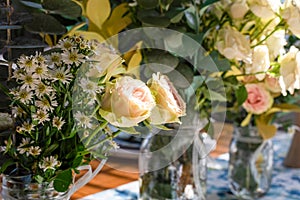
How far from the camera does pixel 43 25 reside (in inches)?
30.8

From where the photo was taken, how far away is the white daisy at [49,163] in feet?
2.20

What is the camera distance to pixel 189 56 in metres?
0.92

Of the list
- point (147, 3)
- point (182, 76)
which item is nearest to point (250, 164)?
point (182, 76)

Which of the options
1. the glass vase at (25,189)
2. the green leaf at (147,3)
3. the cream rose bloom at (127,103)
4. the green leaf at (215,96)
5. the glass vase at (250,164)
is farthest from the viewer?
the glass vase at (250,164)

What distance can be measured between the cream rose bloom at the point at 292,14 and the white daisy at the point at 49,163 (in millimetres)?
461

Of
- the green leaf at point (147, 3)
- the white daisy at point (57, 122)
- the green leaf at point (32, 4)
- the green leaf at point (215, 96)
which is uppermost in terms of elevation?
the green leaf at point (147, 3)

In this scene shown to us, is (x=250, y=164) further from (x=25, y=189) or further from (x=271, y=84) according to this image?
(x=25, y=189)

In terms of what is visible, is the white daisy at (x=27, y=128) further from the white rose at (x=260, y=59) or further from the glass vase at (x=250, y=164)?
the glass vase at (x=250, y=164)

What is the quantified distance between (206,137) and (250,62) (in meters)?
0.20

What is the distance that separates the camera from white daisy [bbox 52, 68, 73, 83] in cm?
64

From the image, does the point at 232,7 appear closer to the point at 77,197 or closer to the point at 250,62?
the point at 250,62

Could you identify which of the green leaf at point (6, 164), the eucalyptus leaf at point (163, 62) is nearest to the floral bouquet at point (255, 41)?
the eucalyptus leaf at point (163, 62)

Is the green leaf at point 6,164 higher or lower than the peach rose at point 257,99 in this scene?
lower

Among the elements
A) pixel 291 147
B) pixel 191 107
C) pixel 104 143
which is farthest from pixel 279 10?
pixel 291 147
